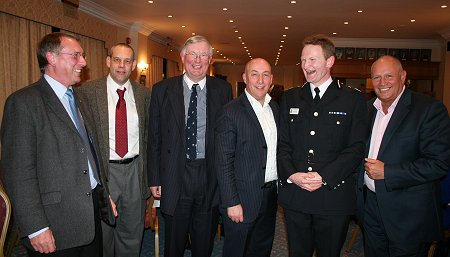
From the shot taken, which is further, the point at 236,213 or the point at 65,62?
the point at 236,213

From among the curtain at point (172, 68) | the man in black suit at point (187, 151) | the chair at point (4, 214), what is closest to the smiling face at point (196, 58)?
the man in black suit at point (187, 151)

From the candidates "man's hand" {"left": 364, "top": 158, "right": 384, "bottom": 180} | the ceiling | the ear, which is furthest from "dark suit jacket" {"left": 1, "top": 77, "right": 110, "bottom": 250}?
the ceiling

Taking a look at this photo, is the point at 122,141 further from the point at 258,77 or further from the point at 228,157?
the point at 258,77

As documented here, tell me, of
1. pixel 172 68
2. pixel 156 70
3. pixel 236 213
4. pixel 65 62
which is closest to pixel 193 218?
pixel 236 213

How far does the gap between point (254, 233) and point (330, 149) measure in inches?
32.6

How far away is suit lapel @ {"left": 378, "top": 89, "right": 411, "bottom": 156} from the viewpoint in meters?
2.35

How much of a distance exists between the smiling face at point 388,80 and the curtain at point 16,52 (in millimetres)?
5712

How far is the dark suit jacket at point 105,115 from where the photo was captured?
8.98 feet

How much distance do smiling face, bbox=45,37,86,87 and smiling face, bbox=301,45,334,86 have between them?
1386 mm

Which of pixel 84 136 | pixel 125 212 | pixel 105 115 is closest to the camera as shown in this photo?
pixel 84 136

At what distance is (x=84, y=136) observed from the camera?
6.91 ft

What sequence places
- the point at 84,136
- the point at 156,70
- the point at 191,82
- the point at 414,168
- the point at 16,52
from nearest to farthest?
the point at 84,136 → the point at 414,168 → the point at 191,82 → the point at 16,52 → the point at 156,70

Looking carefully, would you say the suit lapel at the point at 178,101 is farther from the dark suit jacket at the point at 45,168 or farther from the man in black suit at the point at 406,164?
the man in black suit at the point at 406,164

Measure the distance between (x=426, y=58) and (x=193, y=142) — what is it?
12294 mm
